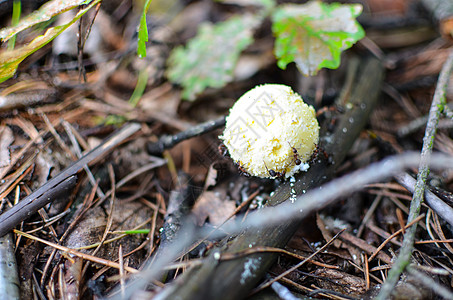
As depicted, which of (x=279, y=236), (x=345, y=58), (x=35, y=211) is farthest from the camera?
(x=345, y=58)

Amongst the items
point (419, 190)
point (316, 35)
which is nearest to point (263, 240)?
point (419, 190)

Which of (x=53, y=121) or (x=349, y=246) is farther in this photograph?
(x=53, y=121)

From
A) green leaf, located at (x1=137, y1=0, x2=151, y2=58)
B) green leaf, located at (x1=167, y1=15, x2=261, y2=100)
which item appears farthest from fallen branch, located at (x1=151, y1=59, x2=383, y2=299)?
green leaf, located at (x1=137, y1=0, x2=151, y2=58)

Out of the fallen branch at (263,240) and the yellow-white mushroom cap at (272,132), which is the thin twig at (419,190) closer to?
the fallen branch at (263,240)

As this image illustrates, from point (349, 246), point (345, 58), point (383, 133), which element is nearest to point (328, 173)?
point (349, 246)

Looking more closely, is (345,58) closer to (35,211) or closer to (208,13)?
(208,13)

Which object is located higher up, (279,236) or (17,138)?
(17,138)

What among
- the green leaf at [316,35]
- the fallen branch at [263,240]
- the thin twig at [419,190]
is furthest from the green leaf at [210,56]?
the thin twig at [419,190]
